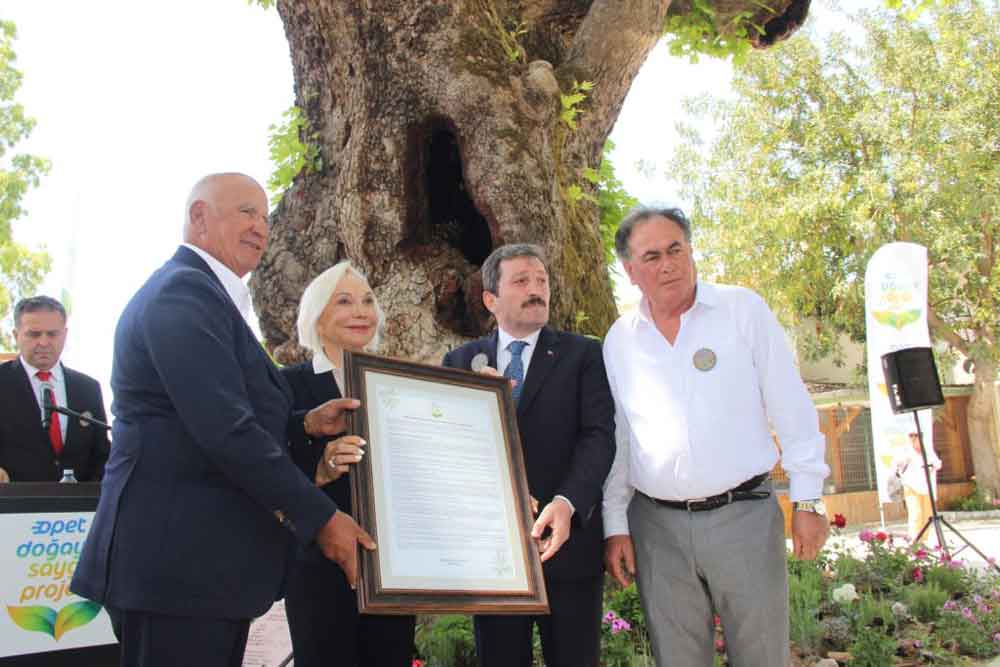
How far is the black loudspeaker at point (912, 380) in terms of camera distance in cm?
862

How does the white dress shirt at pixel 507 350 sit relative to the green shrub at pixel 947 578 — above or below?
above

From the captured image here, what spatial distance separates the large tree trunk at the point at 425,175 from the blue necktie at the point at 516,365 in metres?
1.63

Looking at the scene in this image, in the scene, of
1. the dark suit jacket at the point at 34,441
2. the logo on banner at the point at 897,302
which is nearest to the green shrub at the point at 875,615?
the dark suit jacket at the point at 34,441

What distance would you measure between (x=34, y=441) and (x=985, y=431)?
64.0ft

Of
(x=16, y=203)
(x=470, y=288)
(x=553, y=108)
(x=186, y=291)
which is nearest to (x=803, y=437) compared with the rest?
(x=186, y=291)

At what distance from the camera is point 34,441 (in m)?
Result: 5.03

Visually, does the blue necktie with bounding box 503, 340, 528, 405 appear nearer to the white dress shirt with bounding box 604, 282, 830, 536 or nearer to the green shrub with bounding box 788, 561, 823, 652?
the white dress shirt with bounding box 604, 282, 830, 536

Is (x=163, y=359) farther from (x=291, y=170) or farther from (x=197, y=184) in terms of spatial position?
(x=291, y=170)

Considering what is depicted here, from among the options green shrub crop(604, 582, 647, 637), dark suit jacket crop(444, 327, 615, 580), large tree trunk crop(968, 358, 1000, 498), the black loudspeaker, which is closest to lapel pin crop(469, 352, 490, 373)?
dark suit jacket crop(444, 327, 615, 580)

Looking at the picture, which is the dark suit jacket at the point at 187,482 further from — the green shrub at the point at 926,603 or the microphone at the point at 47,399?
the green shrub at the point at 926,603

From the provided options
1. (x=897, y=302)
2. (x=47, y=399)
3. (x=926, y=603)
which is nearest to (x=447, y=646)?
(x=47, y=399)

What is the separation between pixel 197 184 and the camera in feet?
8.46

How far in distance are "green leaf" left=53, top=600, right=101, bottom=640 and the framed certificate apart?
8.26 ft

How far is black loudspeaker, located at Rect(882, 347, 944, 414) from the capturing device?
339 inches
